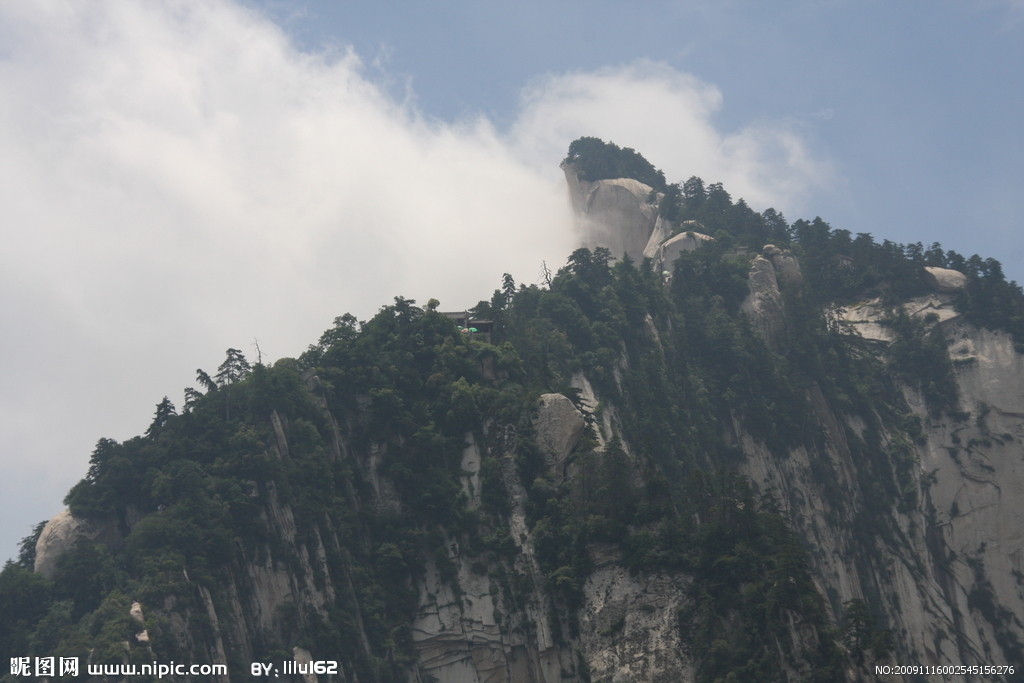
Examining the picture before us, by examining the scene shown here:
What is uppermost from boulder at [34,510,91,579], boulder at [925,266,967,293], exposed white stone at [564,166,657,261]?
exposed white stone at [564,166,657,261]

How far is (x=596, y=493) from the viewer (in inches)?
3716

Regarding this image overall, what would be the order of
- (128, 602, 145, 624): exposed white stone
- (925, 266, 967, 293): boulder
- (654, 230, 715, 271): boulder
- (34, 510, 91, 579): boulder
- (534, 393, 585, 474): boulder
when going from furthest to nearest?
(654, 230, 715, 271): boulder → (925, 266, 967, 293): boulder → (534, 393, 585, 474): boulder → (34, 510, 91, 579): boulder → (128, 602, 145, 624): exposed white stone

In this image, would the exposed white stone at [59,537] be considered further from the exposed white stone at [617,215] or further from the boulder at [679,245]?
the exposed white stone at [617,215]

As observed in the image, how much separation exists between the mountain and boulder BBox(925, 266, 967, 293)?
39 centimetres

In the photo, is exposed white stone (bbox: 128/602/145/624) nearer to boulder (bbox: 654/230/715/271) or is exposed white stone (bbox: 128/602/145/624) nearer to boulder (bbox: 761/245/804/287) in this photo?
boulder (bbox: 761/245/804/287)

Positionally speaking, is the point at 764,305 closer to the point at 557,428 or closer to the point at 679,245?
the point at 679,245

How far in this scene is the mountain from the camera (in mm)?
85562

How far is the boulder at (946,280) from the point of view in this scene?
4968 inches

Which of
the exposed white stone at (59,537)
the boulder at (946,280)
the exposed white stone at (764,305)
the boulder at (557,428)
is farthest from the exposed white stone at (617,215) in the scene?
the exposed white stone at (59,537)

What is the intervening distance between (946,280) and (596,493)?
51.3 m

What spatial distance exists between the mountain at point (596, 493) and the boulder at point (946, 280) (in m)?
0.39

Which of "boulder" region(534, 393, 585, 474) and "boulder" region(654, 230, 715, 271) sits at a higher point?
"boulder" region(654, 230, 715, 271)

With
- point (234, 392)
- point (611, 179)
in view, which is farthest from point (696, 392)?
point (611, 179)

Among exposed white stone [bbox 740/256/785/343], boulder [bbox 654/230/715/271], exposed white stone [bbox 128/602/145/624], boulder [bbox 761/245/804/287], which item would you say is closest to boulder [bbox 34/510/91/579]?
exposed white stone [bbox 128/602/145/624]
